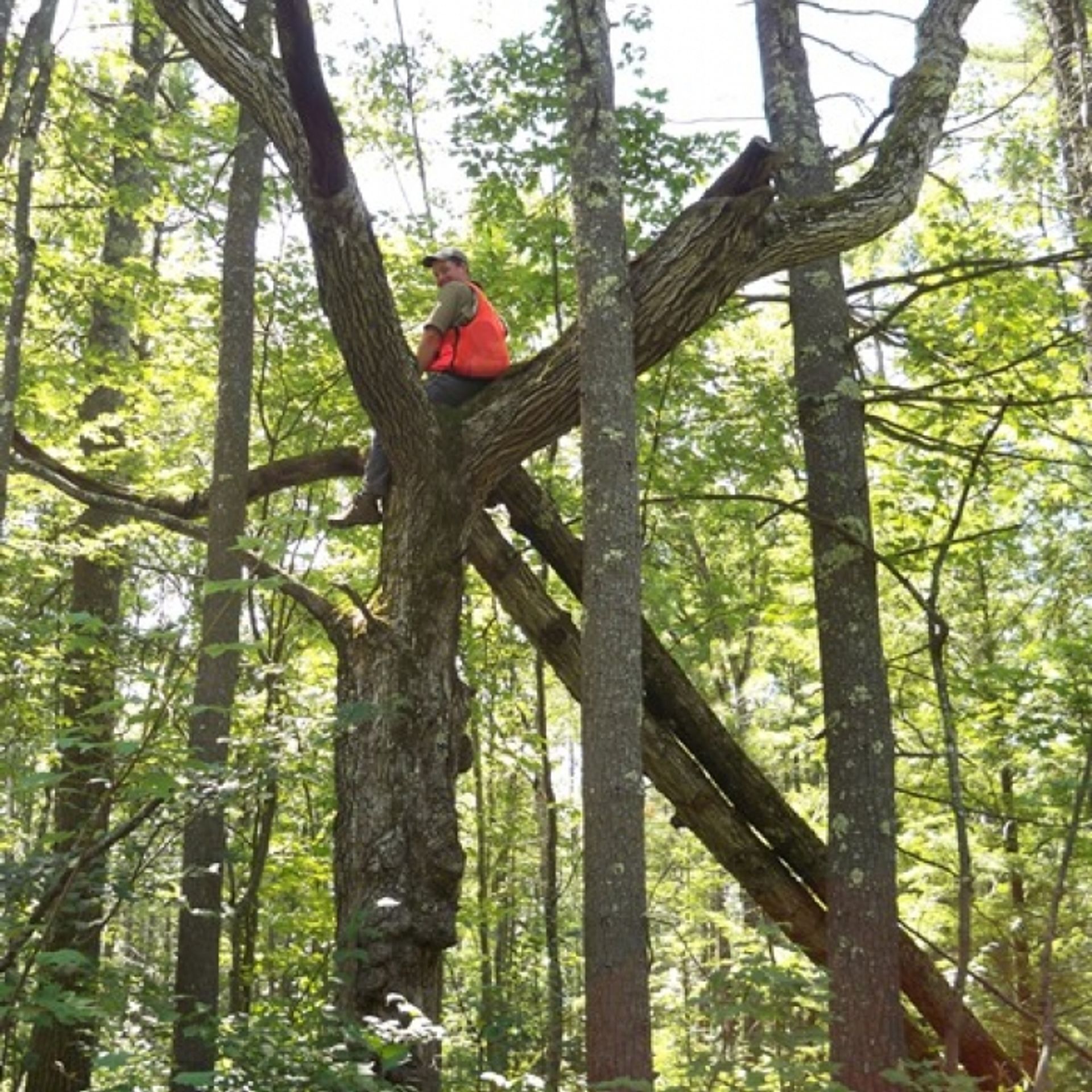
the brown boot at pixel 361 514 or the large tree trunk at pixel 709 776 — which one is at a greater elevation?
the brown boot at pixel 361 514

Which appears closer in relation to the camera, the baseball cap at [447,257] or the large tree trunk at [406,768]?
the large tree trunk at [406,768]

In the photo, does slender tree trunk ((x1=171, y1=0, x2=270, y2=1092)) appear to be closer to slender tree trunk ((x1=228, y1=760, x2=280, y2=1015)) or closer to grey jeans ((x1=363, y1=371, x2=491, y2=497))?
grey jeans ((x1=363, y1=371, x2=491, y2=497))

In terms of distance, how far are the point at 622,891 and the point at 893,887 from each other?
240cm

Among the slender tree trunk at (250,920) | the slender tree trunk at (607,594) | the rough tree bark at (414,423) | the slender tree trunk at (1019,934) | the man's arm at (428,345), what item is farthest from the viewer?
the slender tree trunk at (1019,934)

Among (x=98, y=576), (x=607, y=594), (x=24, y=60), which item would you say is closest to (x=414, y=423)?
(x=607, y=594)

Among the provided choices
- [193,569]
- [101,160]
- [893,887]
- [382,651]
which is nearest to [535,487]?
[382,651]

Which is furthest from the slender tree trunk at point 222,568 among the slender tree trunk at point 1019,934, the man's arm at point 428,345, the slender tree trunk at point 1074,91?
the slender tree trunk at point 1074,91

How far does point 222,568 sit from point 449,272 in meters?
2.05

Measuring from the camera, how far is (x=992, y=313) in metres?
7.23

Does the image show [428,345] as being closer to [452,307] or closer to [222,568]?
[452,307]

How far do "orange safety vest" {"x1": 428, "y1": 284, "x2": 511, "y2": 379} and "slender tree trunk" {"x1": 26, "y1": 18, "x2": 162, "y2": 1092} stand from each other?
7.65ft

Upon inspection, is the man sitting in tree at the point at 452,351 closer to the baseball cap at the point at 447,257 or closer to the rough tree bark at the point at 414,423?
the baseball cap at the point at 447,257

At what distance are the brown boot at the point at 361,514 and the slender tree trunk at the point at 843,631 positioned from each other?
248cm

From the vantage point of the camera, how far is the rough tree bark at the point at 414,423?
452 centimetres
